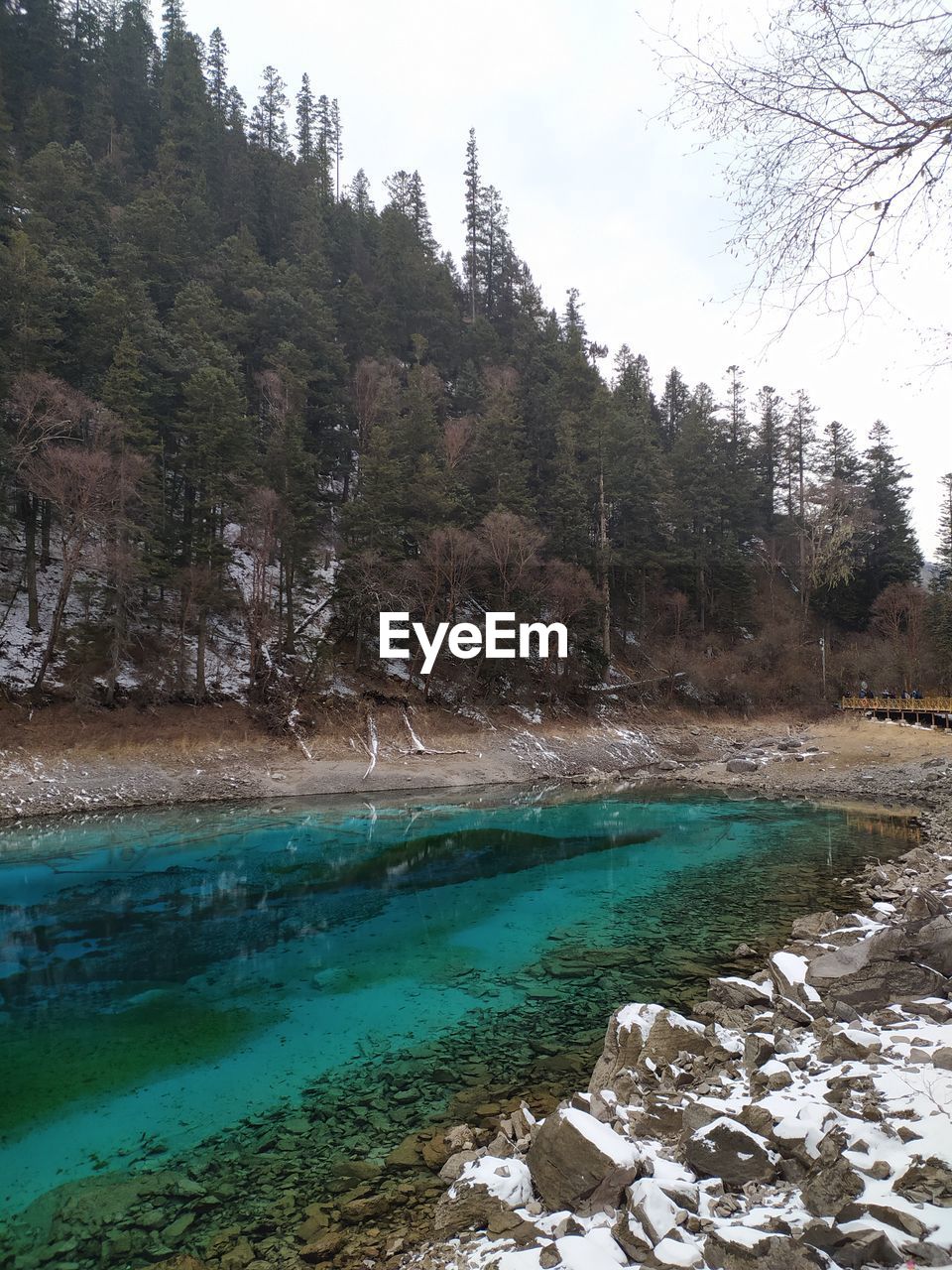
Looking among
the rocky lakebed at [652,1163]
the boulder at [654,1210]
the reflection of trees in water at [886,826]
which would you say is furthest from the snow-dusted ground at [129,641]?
the boulder at [654,1210]

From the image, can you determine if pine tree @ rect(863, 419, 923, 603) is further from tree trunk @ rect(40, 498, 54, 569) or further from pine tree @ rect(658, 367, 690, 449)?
tree trunk @ rect(40, 498, 54, 569)

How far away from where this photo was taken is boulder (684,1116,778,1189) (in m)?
3.62

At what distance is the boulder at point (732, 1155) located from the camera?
11.9ft

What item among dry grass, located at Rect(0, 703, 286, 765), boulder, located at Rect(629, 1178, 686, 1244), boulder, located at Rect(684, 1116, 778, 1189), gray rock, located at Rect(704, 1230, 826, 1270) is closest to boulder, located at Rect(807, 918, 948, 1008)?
boulder, located at Rect(684, 1116, 778, 1189)

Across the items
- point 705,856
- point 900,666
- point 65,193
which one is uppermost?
point 65,193

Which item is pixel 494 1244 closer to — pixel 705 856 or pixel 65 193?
pixel 705 856

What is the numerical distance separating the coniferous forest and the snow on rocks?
76.6 ft

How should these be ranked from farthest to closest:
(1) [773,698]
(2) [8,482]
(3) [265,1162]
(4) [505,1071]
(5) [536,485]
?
(5) [536,485], (1) [773,698], (2) [8,482], (4) [505,1071], (3) [265,1162]

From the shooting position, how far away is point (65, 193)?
111ft

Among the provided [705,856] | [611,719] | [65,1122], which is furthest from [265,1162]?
[611,719]

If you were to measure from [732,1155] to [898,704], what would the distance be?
36.3m

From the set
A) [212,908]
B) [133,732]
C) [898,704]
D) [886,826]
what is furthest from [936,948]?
[898,704]

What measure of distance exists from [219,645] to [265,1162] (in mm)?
27679

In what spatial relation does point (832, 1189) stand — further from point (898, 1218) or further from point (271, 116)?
point (271, 116)
